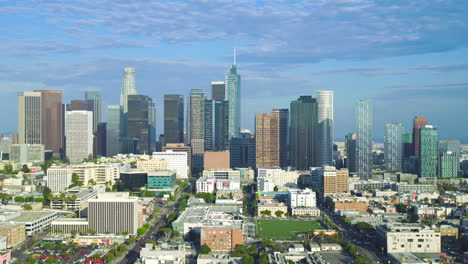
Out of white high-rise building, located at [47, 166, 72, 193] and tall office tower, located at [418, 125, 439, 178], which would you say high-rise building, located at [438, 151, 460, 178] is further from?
white high-rise building, located at [47, 166, 72, 193]

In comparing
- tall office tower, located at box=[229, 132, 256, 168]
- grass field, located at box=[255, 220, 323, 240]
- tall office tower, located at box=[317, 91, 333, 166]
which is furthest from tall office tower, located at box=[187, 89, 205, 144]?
grass field, located at box=[255, 220, 323, 240]

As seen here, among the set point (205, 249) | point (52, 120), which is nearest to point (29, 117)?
point (52, 120)

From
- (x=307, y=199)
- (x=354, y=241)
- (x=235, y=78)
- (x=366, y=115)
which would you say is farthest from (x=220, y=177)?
(x=235, y=78)

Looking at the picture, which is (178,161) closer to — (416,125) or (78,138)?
(78,138)

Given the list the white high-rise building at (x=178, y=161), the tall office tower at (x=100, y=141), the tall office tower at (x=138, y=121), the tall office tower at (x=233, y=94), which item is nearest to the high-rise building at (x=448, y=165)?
the white high-rise building at (x=178, y=161)

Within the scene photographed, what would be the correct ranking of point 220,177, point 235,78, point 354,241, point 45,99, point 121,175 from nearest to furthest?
point 354,241
point 121,175
point 220,177
point 45,99
point 235,78

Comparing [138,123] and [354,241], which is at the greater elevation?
[138,123]

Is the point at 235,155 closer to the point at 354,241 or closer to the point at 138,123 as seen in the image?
the point at 138,123
